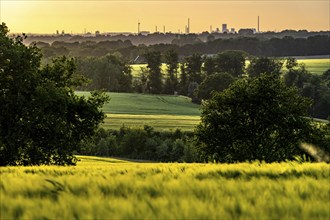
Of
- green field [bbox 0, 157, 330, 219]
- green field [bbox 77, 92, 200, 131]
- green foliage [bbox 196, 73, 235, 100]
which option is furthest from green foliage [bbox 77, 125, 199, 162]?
green field [bbox 0, 157, 330, 219]

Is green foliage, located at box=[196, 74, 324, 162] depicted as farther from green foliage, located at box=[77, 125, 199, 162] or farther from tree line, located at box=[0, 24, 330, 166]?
green foliage, located at box=[77, 125, 199, 162]

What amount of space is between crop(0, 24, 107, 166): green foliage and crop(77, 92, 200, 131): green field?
93298mm

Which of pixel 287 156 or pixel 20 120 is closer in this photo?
pixel 20 120

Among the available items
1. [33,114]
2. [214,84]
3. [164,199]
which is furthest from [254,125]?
[214,84]

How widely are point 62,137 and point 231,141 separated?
16.3m

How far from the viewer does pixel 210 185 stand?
23.0 feet

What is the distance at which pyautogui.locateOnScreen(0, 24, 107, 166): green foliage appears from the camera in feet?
112

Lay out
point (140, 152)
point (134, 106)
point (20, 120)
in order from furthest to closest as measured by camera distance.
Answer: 1. point (134, 106)
2. point (140, 152)
3. point (20, 120)

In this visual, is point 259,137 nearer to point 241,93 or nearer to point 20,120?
point 241,93

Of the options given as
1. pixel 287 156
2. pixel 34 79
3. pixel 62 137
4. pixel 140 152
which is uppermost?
pixel 34 79

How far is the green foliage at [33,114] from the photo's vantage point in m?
34.0

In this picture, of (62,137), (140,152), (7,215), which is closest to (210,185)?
(7,215)

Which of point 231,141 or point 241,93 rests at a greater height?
point 241,93

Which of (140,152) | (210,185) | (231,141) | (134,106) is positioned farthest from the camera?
(134,106)
